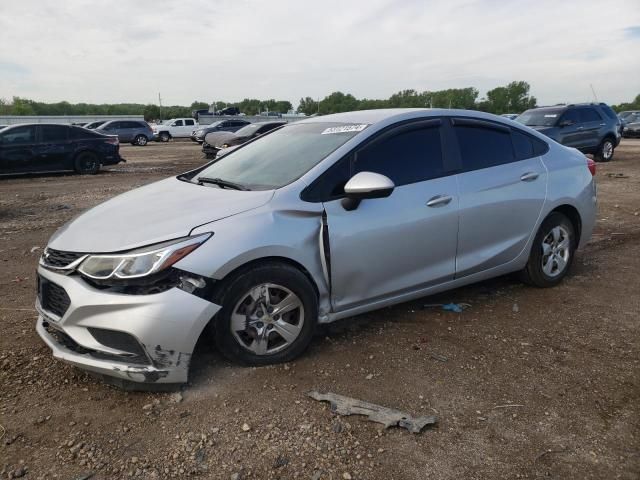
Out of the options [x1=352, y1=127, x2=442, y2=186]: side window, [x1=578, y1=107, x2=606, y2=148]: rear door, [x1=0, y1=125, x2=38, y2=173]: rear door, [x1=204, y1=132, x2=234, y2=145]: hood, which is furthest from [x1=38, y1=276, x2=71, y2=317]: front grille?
[x1=578, y1=107, x2=606, y2=148]: rear door

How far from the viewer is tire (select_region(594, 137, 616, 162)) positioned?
16.1 metres

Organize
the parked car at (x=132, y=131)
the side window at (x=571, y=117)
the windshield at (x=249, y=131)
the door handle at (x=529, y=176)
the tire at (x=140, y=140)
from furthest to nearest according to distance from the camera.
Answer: the tire at (x=140, y=140), the parked car at (x=132, y=131), the windshield at (x=249, y=131), the side window at (x=571, y=117), the door handle at (x=529, y=176)

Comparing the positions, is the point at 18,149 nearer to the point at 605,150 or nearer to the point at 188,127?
the point at 605,150

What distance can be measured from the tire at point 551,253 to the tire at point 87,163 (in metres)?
13.1

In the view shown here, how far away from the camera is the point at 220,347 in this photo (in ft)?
10.5

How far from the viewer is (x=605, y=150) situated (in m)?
16.3

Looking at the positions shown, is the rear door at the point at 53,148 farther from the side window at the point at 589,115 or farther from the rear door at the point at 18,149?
the side window at the point at 589,115

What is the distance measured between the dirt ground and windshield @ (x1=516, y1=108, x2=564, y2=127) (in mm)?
11242

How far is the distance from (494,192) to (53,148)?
13.0 metres

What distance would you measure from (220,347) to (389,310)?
1.62m

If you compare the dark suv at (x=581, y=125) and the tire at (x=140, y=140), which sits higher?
the dark suv at (x=581, y=125)

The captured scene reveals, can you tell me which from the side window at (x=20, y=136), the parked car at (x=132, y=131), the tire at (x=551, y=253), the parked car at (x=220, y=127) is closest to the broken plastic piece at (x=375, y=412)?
the tire at (x=551, y=253)

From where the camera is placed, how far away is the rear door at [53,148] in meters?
13.8

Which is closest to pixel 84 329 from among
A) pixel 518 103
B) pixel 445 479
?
pixel 445 479
